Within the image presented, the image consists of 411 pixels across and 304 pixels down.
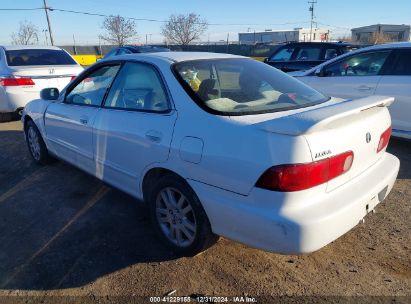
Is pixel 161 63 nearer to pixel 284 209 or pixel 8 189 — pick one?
pixel 284 209

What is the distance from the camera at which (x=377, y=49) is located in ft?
18.4

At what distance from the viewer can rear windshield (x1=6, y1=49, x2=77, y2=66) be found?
308 inches

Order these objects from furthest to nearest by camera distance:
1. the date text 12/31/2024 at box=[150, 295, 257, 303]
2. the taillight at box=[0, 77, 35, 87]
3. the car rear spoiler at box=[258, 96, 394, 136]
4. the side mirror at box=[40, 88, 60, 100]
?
1. the taillight at box=[0, 77, 35, 87]
2. the side mirror at box=[40, 88, 60, 100]
3. the date text 12/31/2024 at box=[150, 295, 257, 303]
4. the car rear spoiler at box=[258, 96, 394, 136]

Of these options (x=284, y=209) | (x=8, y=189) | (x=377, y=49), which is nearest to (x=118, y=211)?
(x=8, y=189)

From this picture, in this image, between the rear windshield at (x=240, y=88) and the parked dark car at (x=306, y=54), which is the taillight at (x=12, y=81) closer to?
the rear windshield at (x=240, y=88)

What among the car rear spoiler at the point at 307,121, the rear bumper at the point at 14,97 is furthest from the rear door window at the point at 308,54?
the car rear spoiler at the point at 307,121

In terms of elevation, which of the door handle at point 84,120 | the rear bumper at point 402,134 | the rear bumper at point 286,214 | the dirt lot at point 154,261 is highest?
the door handle at point 84,120

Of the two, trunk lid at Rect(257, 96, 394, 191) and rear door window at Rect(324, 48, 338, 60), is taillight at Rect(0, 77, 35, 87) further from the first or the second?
rear door window at Rect(324, 48, 338, 60)

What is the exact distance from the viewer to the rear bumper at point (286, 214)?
220cm

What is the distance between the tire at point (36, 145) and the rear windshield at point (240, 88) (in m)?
2.76

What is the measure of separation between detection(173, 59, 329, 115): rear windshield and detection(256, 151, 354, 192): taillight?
23.2 inches

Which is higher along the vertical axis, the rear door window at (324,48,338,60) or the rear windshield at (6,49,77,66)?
the rear windshield at (6,49,77,66)

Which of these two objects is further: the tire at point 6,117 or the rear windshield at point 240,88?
the tire at point 6,117

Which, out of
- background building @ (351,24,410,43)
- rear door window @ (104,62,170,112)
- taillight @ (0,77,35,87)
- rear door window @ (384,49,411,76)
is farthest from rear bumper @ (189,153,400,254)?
background building @ (351,24,410,43)
